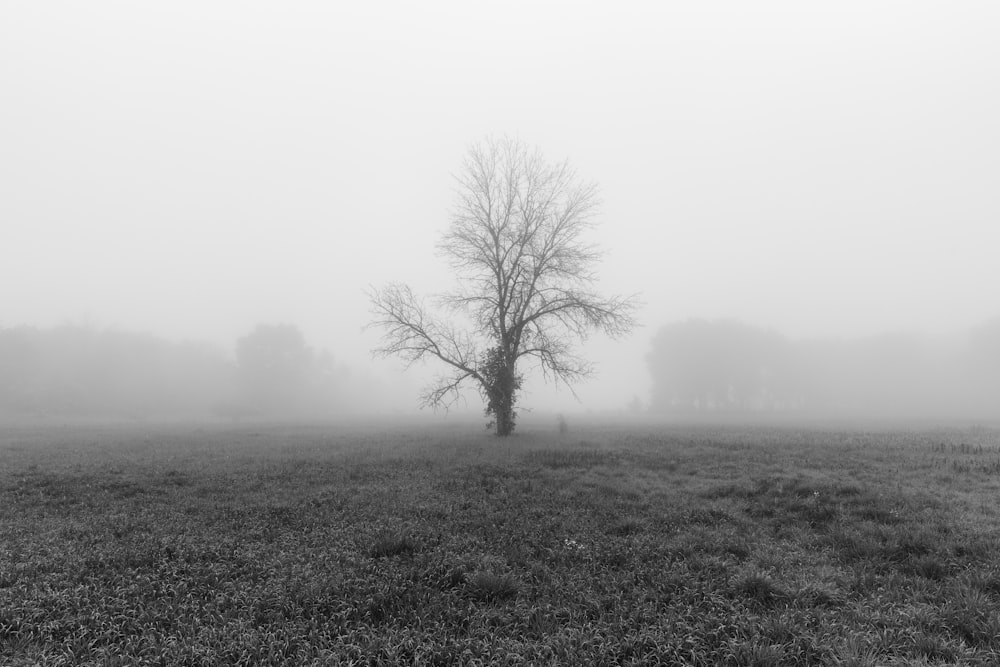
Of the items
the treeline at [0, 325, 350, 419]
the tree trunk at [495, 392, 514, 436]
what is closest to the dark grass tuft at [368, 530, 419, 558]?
the tree trunk at [495, 392, 514, 436]

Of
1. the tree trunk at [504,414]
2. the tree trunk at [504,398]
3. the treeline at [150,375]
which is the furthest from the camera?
the treeline at [150,375]

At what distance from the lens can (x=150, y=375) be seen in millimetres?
94812

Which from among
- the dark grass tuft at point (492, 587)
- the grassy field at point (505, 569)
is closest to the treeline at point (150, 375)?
the grassy field at point (505, 569)

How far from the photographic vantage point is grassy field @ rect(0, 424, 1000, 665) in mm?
5527

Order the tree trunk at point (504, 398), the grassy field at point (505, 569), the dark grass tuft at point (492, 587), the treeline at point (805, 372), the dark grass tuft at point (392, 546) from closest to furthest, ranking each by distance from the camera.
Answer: the grassy field at point (505, 569) → the dark grass tuft at point (492, 587) → the dark grass tuft at point (392, 546) → the tree trunk at point (504, 398) → the treeline at point (805, 372)

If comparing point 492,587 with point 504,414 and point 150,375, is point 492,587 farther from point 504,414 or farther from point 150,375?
point 150,375

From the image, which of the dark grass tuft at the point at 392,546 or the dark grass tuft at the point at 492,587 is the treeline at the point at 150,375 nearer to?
the dark grass tuft at the point at 392,546

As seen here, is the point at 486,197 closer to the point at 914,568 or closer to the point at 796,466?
the point at 796,466

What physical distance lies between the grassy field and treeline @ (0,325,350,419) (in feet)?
248

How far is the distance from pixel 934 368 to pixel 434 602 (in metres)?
129

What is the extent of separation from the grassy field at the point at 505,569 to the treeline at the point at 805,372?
86.1 metres

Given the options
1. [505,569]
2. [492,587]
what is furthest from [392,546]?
[492,587]

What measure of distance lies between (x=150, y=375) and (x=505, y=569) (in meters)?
111

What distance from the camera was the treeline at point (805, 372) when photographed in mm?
94062
